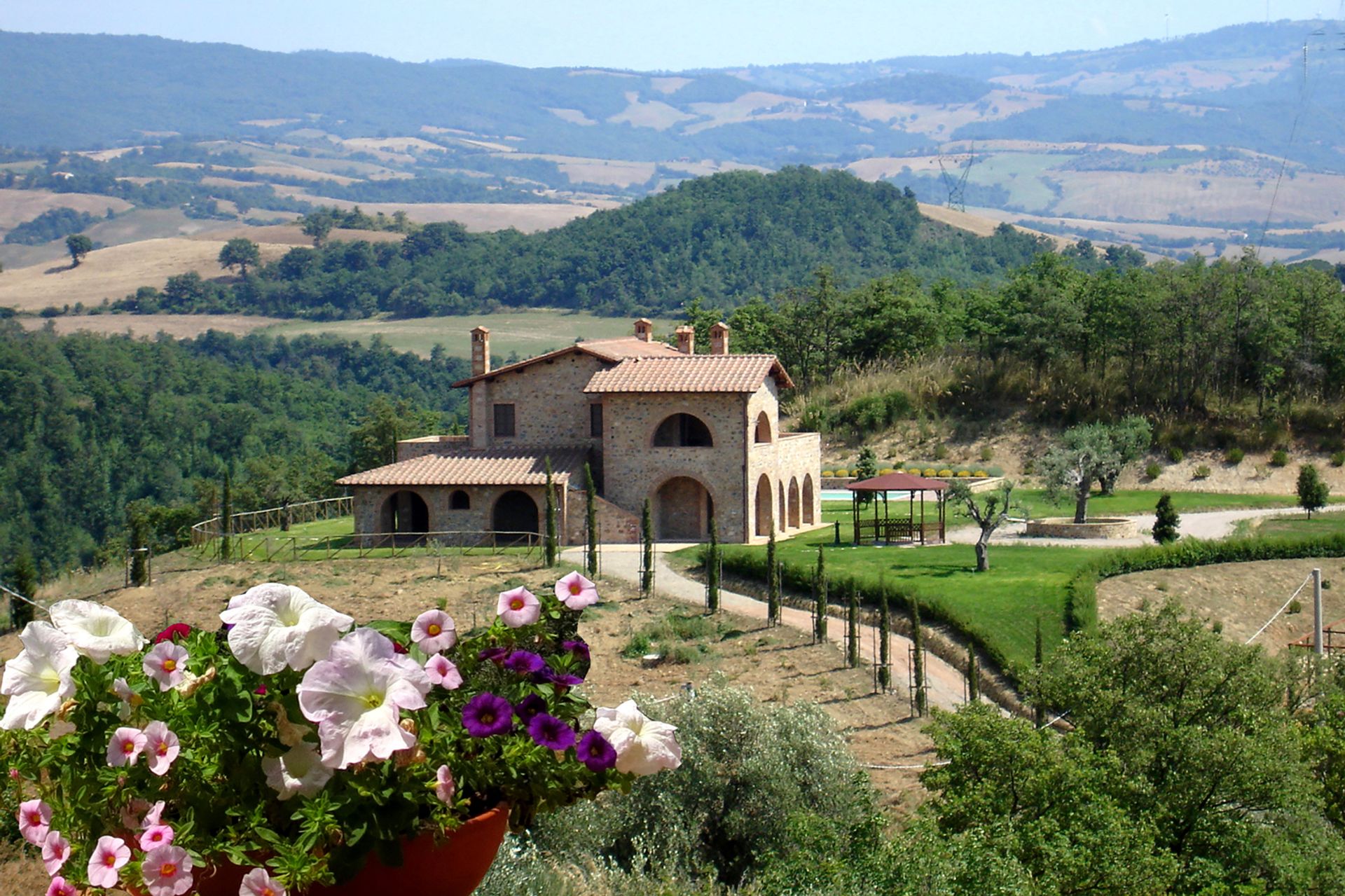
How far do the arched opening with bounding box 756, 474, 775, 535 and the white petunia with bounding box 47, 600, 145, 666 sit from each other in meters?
34.6

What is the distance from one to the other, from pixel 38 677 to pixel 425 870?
1.34 metres

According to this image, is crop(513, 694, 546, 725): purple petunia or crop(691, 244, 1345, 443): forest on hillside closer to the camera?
crop(513, 694, 546, 725): purple petunia

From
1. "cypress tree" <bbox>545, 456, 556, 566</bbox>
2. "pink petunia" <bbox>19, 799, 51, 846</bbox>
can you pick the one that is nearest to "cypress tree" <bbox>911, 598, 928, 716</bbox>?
"cypress tree" <bbox>545, 456, 556, 566</bbox>

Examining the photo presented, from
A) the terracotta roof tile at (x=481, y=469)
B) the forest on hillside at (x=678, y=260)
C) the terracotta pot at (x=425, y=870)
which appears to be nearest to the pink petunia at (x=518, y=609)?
the terracotta pot at (x=425, y=870)

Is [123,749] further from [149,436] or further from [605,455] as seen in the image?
[149,436]

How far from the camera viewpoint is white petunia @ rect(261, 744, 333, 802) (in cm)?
430

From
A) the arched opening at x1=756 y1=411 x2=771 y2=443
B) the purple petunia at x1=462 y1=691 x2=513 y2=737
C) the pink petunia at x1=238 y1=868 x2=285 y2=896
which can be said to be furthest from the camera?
the arched opening at x1=756 y1=411 x2=771 y2=443

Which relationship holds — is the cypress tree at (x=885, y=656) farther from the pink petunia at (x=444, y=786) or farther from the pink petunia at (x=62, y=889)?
the pink petunia at (x=62, y=889)

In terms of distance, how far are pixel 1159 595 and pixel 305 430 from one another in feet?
207

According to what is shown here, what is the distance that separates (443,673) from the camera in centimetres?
469

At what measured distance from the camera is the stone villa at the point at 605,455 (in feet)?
123

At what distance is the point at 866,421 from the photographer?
57656mm

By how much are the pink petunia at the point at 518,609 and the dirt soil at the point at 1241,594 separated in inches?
1185

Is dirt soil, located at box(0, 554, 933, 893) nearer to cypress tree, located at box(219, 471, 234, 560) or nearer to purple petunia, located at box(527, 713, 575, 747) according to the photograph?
cypress tree, located at box(219, 471, 234, 560)
